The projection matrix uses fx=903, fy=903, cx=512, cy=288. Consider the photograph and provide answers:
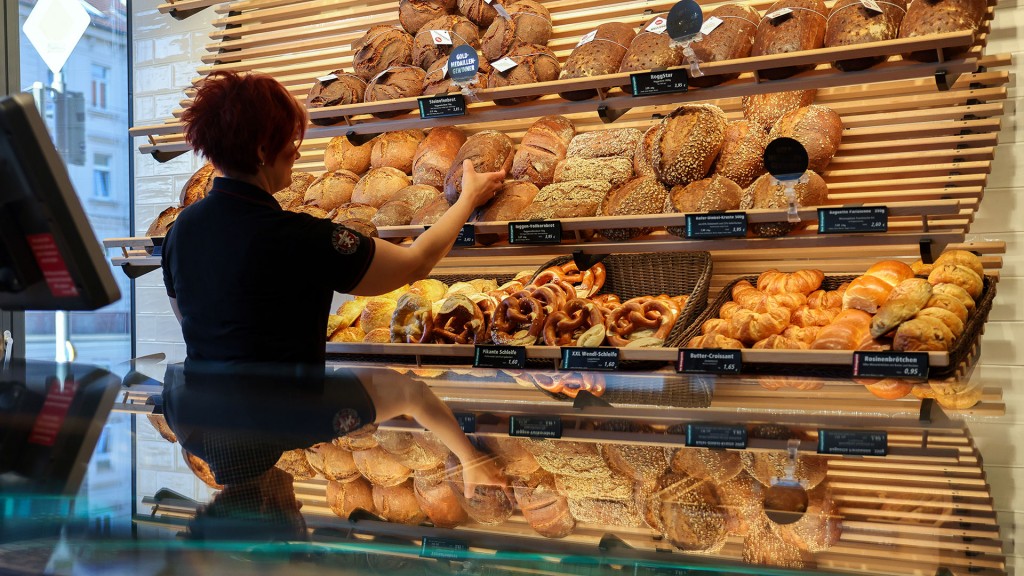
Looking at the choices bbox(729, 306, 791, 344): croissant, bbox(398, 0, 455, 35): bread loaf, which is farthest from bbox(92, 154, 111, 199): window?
bbox(729, 306, 791, 344): croissant

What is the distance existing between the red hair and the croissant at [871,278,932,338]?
5.39 ft

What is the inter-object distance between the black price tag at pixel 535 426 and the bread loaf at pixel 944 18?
7.02 feet

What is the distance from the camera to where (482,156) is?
3357 mm

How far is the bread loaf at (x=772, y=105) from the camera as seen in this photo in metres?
3.18

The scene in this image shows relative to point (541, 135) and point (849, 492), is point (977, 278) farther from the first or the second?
point (849, 492)

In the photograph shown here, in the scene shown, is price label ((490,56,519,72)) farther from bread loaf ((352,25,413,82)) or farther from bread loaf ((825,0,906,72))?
bread loaf ((825,0,906,72))

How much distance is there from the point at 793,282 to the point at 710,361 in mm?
538

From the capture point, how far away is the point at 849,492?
0.69 meters

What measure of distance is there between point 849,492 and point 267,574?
43cm

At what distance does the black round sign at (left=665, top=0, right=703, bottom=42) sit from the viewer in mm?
2848

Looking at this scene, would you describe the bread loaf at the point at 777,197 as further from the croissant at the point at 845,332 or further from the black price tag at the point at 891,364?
the black price tag at the point at 891,364

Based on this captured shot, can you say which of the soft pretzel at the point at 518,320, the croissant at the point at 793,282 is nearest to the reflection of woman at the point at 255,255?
the soft pretzel at the point at 518,320

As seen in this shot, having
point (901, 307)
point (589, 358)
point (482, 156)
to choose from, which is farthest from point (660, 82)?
point (901, 307)

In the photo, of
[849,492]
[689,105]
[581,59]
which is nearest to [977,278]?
[689,105]
